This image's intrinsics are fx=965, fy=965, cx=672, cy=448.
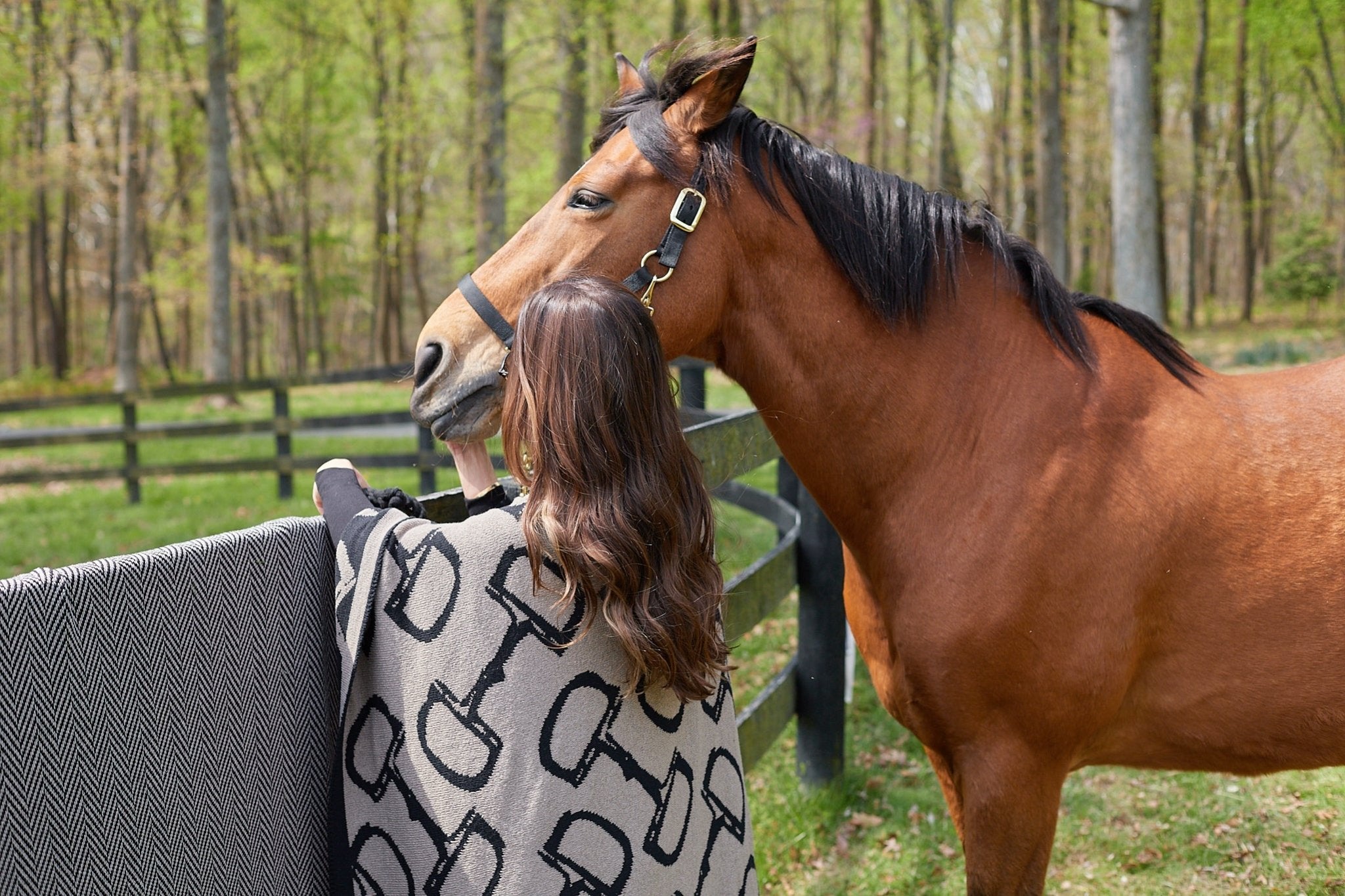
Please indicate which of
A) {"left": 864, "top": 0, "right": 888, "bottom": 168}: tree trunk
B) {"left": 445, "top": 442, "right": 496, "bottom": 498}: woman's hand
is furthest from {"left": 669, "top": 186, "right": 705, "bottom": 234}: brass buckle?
{"left": 864, "top": 0, "right": 888, "bottom": 168}: tree trunk

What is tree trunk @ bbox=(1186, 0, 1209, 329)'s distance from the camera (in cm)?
1923

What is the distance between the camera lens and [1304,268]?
20.1 meters

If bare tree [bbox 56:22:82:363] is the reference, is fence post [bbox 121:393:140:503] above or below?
below

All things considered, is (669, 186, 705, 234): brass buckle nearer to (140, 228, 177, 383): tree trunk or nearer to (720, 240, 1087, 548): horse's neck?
(720, 240, 1087, 548): horse's neck

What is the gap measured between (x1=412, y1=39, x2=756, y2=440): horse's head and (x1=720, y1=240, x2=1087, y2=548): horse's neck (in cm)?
15

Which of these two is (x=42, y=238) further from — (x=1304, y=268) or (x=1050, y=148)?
(x=1304, y=268)

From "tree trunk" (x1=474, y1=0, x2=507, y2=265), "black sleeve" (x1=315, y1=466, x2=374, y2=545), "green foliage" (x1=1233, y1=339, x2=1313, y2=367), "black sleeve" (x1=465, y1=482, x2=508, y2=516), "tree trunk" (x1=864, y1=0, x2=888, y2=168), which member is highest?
"tree trunk" (x1=864, y1=0, x2=888, y2=168)

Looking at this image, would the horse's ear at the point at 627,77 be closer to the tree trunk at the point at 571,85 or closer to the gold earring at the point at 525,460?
the gold earring at the point at 525,460

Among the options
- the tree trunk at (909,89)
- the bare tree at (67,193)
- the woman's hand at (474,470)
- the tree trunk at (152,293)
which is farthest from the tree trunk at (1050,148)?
the tree trunk at (152,293)

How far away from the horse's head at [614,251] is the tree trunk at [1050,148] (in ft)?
41.6

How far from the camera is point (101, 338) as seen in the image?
138 feet

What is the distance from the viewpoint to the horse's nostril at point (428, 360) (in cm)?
212

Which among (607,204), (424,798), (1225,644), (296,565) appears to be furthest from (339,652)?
(1225,644)

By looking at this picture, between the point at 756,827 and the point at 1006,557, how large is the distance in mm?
1826
